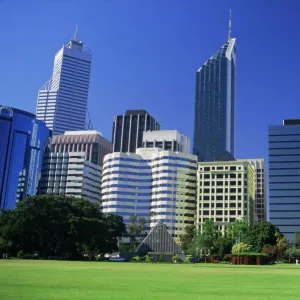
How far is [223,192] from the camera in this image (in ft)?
623

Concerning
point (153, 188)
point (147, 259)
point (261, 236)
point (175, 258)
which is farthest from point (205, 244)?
point (153, 188)

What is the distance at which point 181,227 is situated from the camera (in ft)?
609

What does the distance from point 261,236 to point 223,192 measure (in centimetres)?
6967

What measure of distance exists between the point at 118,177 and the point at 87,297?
580ft

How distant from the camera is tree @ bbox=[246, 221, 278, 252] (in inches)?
4717

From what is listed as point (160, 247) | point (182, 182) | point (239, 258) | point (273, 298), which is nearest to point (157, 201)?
point (182, 182)

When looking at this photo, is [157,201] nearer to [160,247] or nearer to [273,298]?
[160,247]

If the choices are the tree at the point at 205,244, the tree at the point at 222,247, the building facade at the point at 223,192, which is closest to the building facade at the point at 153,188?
the building facade at the point at 223,192

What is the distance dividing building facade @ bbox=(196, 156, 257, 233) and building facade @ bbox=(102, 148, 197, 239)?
19.9 feet

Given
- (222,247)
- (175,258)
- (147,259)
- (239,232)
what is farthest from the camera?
(239,232)

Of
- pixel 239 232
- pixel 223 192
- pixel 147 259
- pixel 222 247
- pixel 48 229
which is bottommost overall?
pixel 147 259

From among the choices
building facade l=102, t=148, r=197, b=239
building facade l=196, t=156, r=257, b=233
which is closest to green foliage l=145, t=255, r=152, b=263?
building facade l=102, t=148, r=197, b=239

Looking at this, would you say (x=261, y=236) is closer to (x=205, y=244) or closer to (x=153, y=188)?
(x=205, y=244)

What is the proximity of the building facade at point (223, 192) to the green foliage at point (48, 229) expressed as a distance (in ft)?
307
